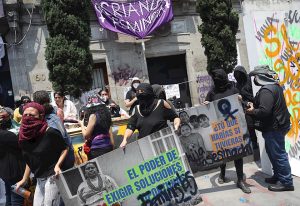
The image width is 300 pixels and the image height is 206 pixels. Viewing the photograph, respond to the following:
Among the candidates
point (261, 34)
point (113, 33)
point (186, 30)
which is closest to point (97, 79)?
point (113, 33)

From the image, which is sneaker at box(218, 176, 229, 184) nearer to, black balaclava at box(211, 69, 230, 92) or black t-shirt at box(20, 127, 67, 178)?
black balaclava at box(211, 69, 230, 92)

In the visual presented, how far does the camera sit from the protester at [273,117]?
165 inches

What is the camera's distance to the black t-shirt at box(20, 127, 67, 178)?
11.4 ft

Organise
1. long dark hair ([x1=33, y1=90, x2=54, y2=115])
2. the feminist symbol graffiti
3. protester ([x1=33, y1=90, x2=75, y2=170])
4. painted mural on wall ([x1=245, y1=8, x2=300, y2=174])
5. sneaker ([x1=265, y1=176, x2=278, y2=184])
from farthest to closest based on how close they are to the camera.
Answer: painted mural on wall ([x1=245, y1=8, x2=300, y2=174])
sneaker ([x1=265, y1=176, x2=278, y2=184])
the feminist symbol graffiti
long dark hair ([x1=33, y1=90, x2=54, y2=115])
protester ([x1=33, y1=90, x2=75, y2=170])

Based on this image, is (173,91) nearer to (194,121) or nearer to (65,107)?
(65,107)

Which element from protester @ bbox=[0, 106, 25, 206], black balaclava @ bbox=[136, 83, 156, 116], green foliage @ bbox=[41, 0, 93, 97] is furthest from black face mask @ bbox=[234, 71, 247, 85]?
green foliage @ bbox=[41, 0, 93, 97]

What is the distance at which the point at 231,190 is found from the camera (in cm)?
471

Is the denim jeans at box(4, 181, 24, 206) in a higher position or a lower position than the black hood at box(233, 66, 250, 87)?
lower

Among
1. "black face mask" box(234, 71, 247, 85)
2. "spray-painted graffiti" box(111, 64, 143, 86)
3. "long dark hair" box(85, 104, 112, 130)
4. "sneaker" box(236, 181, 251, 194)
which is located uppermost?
"spray-painted graffiti" box(111, 64, 143, 86)

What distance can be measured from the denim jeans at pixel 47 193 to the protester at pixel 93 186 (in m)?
0.27

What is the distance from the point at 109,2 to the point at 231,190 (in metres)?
10.1

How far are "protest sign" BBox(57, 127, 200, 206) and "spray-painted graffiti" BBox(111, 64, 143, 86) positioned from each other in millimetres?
10472

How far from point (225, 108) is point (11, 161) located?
288cm

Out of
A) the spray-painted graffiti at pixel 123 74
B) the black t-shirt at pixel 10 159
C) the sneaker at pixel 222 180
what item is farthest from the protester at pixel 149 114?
the spray-painted graffiti at pixel 123 74
